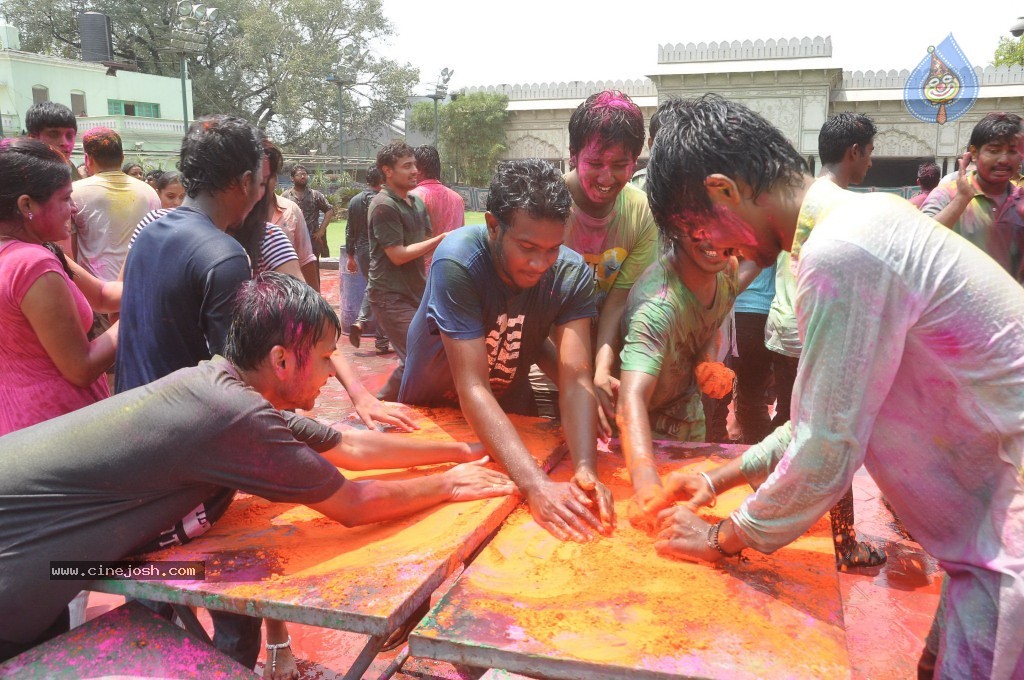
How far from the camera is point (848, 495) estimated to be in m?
2.89

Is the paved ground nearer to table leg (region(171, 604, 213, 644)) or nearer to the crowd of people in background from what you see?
the crowd of people in background

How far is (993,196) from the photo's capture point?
3.83m

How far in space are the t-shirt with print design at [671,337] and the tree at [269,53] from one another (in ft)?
124

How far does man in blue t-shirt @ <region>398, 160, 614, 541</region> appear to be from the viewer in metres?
1.94

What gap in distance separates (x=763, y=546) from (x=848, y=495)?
1625 millimetres

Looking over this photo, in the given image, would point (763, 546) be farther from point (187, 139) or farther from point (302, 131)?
point (302, 131)

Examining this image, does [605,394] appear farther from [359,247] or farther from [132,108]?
[132,108]

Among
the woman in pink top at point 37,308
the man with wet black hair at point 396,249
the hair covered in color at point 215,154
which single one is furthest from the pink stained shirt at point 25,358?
the man with wet black hair at point 396,249

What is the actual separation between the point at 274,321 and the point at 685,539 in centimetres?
104

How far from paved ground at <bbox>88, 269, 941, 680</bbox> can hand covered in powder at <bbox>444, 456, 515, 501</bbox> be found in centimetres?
70

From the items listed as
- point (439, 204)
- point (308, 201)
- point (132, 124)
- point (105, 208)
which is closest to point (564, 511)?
point (105, 208)

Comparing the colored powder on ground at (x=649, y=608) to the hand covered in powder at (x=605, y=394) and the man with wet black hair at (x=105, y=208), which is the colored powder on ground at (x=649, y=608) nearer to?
the hand covered in powder at (x=605, y=394)

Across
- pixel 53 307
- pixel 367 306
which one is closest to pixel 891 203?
pixel 53 307

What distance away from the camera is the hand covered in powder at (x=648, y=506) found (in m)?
1.85
